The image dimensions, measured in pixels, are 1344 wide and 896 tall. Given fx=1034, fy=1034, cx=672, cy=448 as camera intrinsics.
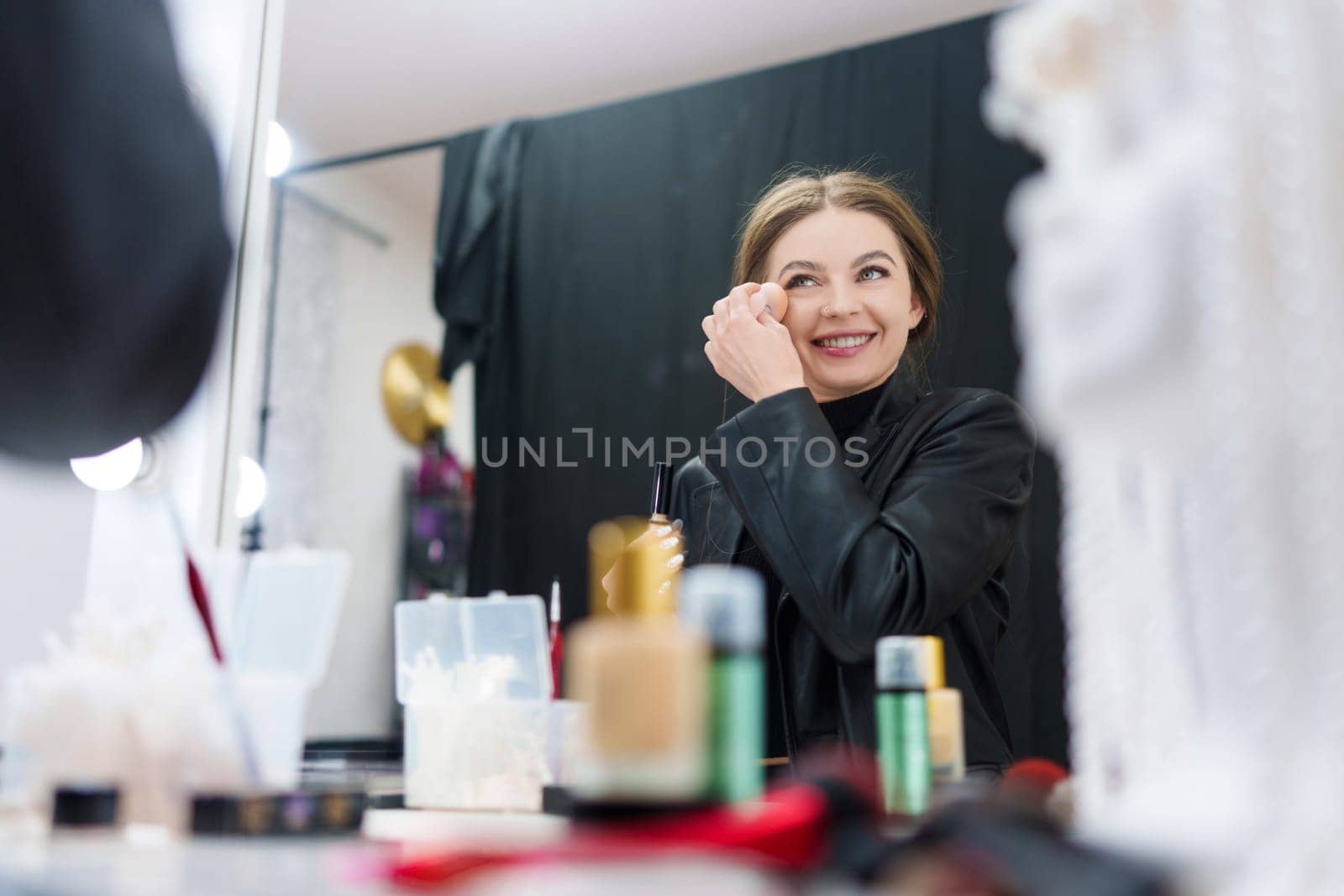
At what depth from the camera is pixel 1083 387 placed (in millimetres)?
334

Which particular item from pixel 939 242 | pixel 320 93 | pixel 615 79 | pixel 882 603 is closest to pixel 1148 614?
pixel 882 603

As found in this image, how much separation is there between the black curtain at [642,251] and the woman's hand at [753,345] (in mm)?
964

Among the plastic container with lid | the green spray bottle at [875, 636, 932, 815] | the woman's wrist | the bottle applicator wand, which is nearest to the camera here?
the green spray bottle at [875, 636, 932, 815]

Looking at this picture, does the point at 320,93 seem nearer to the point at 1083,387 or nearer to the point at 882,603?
the point at 882,603

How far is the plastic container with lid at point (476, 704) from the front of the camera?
0.75 meters

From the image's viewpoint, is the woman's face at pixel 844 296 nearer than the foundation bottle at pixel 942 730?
No

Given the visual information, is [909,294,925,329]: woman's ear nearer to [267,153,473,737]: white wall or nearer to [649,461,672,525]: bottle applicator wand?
[649,461,672,525]: bottle applicator wand

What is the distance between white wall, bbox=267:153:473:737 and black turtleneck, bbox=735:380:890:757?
201 centimetres

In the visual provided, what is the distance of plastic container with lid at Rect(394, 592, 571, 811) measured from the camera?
0.75m

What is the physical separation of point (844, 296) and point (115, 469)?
0.75 meters

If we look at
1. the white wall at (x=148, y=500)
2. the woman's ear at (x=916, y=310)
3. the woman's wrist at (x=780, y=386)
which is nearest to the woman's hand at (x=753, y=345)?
the woman's wrist at (x=780, y=386)

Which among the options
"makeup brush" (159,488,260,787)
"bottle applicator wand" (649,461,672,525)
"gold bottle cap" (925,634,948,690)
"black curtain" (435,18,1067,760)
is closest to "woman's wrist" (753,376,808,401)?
"bottle applicator wand" (649,461,672,525)

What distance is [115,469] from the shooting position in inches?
38.9

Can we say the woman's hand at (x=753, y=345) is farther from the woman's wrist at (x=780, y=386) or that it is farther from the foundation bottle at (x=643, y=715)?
the foundation bottle at (x=643, y=715)
